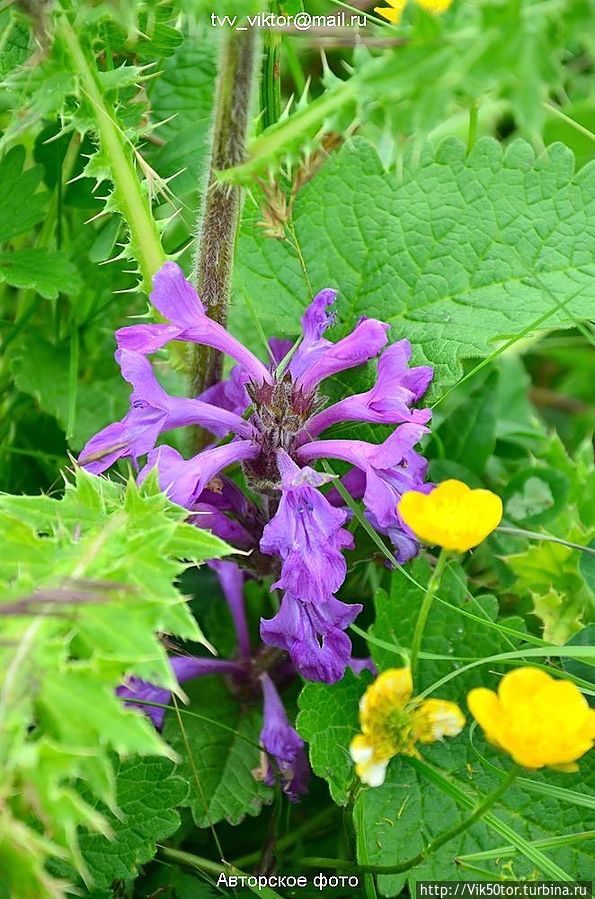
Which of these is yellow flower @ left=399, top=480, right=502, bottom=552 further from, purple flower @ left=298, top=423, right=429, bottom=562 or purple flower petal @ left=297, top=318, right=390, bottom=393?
purple flower petal @ left=297, top=318, right=390, bottom=393

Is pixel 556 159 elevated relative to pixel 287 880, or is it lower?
elevated

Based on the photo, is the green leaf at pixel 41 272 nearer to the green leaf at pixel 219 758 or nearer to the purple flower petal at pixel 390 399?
the purple flower petal at pixel 390 399

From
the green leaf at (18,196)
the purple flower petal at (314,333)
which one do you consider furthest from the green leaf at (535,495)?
the green leaf at (18,196)

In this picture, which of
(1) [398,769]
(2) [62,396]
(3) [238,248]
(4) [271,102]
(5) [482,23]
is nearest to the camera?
(5) [482,23]

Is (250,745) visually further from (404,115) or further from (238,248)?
(404,115)

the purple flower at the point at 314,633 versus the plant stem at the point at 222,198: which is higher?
the plant stem at the point at 222,198

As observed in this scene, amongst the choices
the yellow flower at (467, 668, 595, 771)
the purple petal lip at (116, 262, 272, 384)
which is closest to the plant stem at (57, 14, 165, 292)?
the purple petal lip at (116, 262, 272, 384)

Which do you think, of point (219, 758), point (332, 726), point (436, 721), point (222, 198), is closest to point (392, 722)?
point (436, 721)

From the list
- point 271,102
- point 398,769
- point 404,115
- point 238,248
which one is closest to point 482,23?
point 404,115
